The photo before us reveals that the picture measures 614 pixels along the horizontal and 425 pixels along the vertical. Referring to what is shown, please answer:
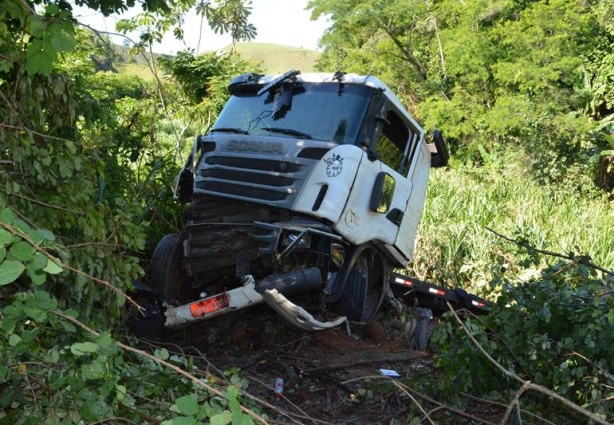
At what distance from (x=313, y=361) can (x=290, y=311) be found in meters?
0.74

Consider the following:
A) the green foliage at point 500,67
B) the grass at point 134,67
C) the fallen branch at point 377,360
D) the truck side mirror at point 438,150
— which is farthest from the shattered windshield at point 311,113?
the green foliage at point 500,67

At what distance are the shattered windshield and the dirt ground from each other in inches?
71.0

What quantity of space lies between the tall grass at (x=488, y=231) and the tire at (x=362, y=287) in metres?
1.89

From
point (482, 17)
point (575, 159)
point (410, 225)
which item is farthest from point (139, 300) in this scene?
point (482, 17)

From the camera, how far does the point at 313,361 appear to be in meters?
5.89

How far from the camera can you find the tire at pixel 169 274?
6.41 m

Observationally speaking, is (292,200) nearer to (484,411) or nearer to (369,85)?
(369,85)

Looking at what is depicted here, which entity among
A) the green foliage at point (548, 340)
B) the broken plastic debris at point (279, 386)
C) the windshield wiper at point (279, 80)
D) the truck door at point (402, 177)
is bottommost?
the broken plastic debris at point (279, 386)

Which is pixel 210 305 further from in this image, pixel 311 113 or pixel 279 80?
pixel 279 80

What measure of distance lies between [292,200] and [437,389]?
7.19 ft

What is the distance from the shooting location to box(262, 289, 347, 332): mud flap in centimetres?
530

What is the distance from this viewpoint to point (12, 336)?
7.52 ft

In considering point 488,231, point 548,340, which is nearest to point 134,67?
point 488,231

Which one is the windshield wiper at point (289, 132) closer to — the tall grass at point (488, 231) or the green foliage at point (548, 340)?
the green foliage at point (548, 340)
